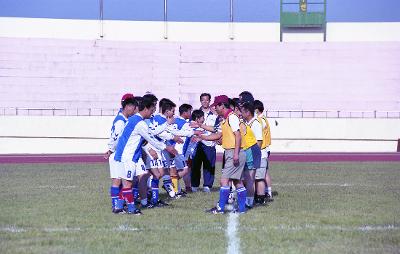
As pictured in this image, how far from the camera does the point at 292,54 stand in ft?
143

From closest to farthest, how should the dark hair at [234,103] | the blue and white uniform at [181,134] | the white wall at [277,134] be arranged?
the dark hair at [234,103]
the blue and white uniform at [181,134]
the white wall at [277,134]

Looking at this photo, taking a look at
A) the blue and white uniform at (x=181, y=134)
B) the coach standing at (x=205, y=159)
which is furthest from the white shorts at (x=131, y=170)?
the coach standing at (x=205, y=159)

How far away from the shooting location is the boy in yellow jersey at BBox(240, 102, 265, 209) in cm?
1118

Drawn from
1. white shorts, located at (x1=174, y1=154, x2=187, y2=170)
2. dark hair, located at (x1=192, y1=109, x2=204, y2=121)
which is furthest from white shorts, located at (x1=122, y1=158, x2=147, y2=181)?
dark hair, located at (x1=192, y1=109, x2=204, y2=121)

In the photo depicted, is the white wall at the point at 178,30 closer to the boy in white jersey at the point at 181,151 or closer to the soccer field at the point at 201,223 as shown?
the soccer field at the point at 201,223

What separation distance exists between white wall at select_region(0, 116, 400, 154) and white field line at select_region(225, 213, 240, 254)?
2726 cm

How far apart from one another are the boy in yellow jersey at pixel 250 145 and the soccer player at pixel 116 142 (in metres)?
1.54

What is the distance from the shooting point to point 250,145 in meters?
11.2

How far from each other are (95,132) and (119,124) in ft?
89.6

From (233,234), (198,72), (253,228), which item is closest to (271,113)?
(198,72)

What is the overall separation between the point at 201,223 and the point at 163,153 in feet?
11.6

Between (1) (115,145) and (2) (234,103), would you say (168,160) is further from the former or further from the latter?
(1) (115,145)

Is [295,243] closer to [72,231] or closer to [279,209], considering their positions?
[72,231]

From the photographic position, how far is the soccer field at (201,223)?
7.91 meters
